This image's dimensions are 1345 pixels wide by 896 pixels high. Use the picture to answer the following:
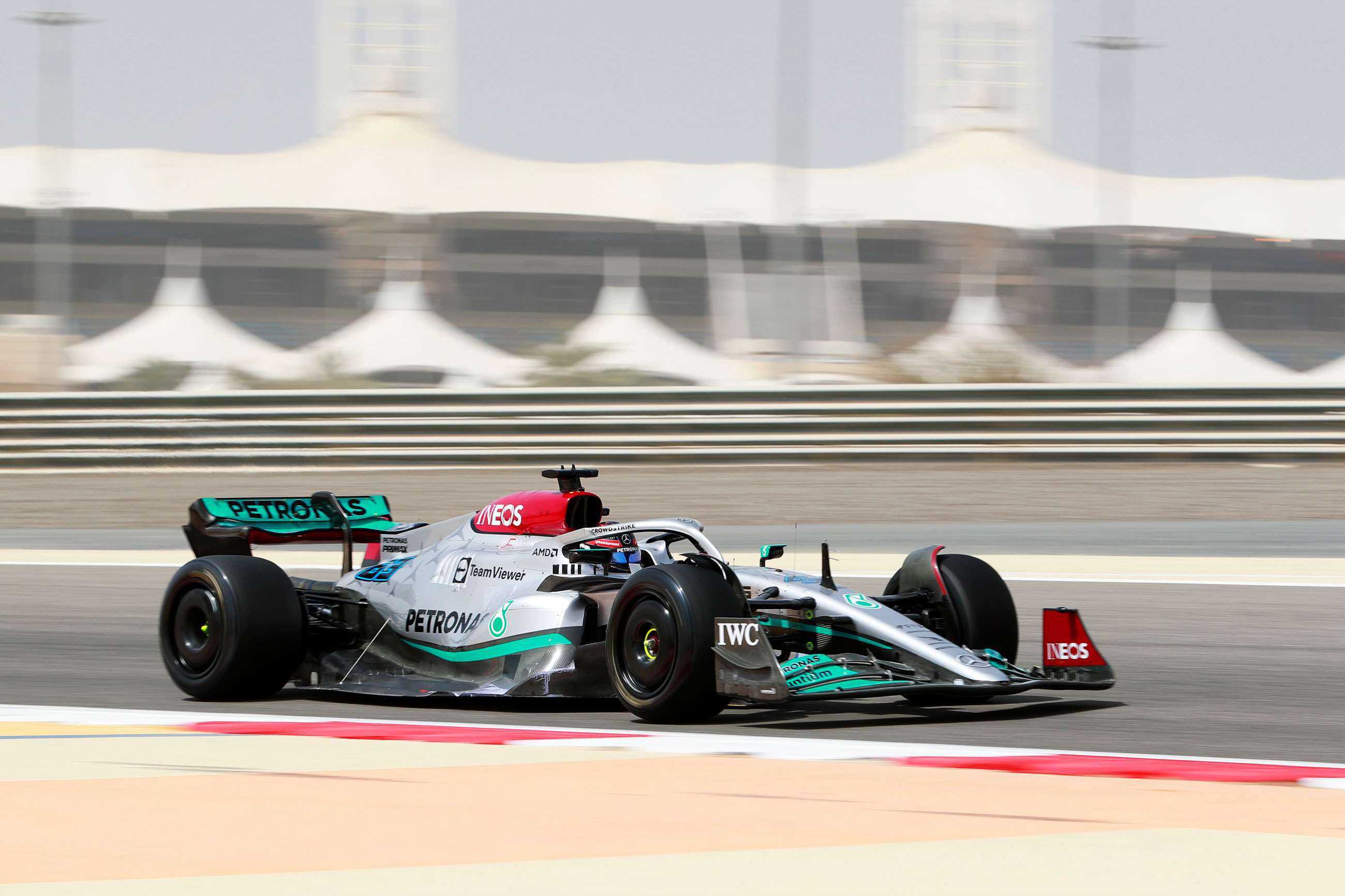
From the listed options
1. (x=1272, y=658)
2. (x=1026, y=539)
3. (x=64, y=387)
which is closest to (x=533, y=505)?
(x=1272, y=658)

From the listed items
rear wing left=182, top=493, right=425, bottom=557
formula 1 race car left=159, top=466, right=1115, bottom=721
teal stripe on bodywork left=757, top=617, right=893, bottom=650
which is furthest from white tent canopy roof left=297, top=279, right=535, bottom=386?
teal stripe on bodywork left=757, top=617, right=893, bottom=650

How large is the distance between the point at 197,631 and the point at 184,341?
64.4ft

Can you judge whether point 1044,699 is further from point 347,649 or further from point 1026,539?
point 1026,539

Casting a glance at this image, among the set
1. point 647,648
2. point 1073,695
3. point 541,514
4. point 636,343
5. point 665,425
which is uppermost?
point 636,343

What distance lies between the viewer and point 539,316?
28234mm

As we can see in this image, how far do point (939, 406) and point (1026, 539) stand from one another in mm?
3957

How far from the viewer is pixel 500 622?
7.45 meters

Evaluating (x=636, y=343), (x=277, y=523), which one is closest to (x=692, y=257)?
(x=636, y=343)

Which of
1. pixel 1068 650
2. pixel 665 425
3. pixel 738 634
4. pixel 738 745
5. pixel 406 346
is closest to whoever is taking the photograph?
pixel 738 745

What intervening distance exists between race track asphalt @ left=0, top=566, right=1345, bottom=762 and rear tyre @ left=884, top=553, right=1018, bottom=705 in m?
0.29

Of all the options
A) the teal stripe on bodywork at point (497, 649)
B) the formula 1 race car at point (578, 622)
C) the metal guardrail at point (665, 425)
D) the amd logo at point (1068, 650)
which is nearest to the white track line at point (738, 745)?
the formula 1 race car at point (578, 622)

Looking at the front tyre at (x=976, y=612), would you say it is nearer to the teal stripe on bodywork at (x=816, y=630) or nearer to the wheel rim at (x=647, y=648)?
the teal stripe on bodywork at (x=816, y=630)

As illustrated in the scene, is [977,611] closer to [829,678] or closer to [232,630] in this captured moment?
[829,678]

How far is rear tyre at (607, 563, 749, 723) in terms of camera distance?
258 inches
